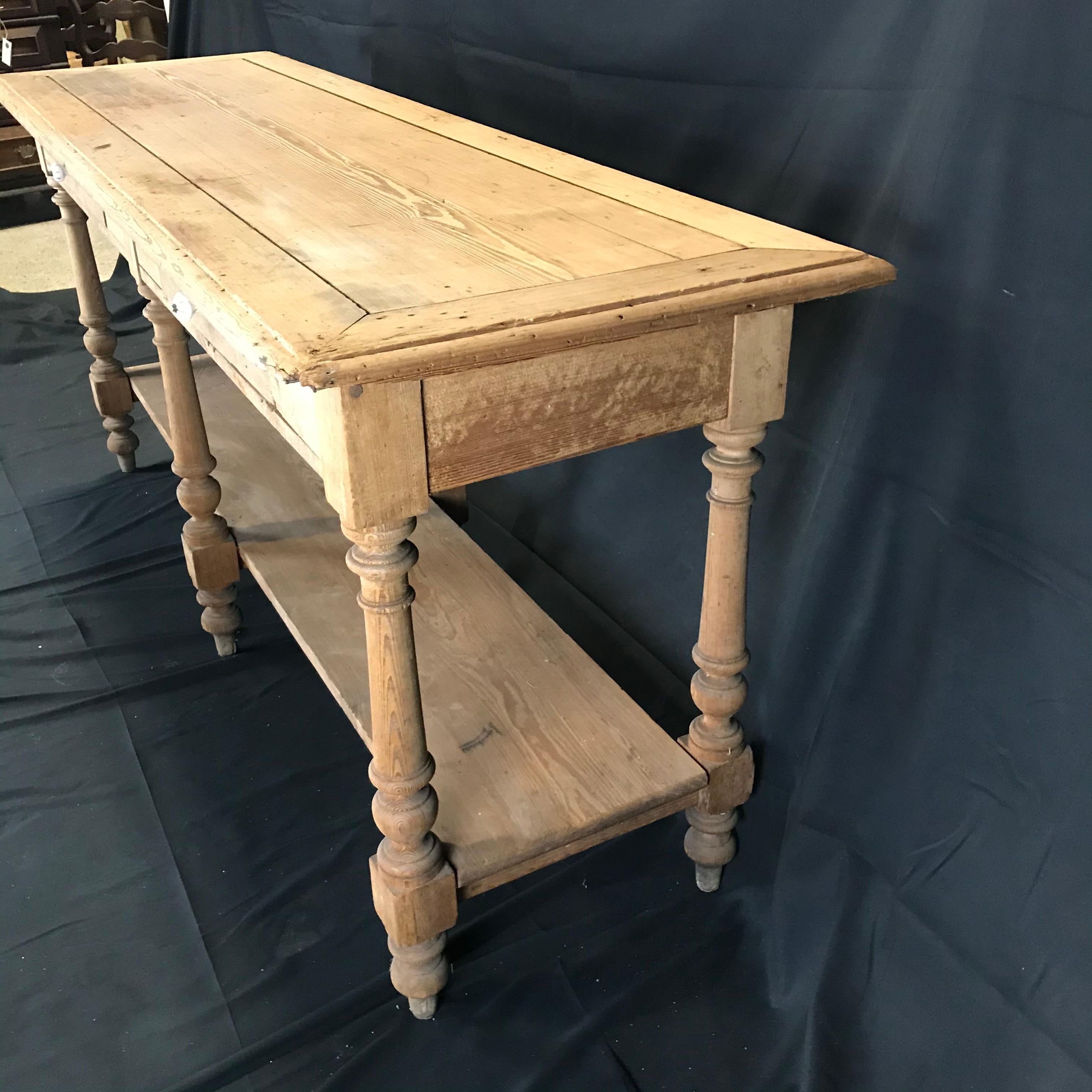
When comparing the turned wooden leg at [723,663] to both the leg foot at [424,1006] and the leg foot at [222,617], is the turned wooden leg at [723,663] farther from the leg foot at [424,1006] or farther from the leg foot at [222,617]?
the leg foot at [222,617]

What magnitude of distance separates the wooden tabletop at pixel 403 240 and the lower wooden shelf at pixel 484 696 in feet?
1.74

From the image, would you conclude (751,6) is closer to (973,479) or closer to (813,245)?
(813,245)

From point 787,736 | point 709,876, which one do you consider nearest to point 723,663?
point 787,736

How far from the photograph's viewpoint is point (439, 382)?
0.99m

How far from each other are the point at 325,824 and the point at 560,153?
1.06m

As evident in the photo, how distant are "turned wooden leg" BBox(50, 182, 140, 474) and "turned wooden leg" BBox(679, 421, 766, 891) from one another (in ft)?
5.68

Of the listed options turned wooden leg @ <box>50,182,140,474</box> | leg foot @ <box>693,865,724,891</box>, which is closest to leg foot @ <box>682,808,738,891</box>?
leg foot @ <box>693,865,724,891</box>

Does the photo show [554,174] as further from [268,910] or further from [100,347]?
[100,347]

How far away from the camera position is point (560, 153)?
1.54 meters

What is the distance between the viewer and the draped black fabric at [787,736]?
1163mm

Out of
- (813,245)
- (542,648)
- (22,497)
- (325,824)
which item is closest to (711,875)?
(542,648)

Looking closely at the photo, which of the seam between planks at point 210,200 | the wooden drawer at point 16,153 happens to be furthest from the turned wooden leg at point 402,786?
the wooden drawer at point 16,153

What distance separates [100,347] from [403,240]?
5.35 feet

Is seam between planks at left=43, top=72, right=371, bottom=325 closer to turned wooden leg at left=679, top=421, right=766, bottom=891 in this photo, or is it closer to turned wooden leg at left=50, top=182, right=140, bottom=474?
turned wooden leg at left=679, top=421, right=766, bottom=891
